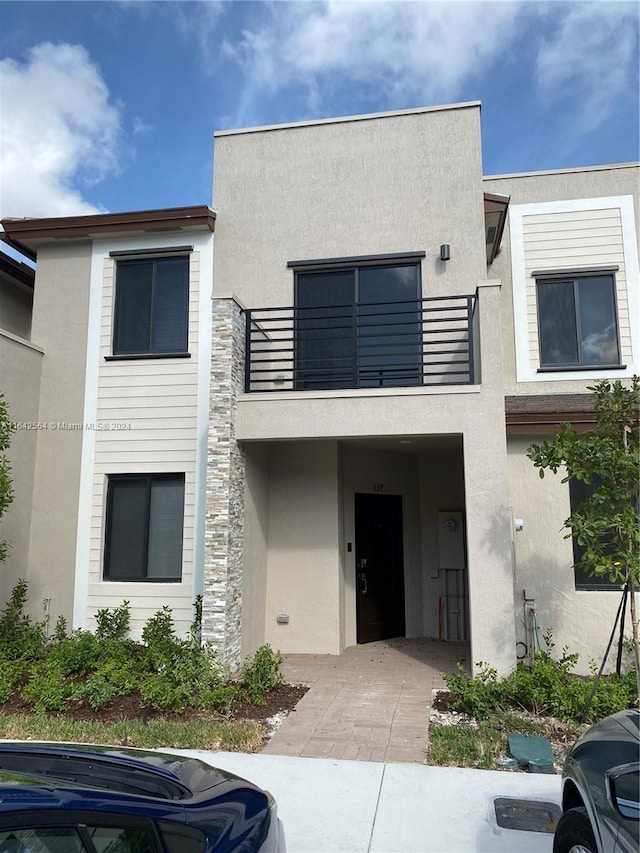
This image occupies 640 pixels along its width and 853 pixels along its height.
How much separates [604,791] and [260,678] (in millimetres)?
5250

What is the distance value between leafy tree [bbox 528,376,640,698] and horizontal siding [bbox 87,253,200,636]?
5306 millimetres

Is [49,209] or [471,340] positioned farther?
[49,209]

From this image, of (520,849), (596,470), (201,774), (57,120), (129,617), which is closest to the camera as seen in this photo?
(201,774)

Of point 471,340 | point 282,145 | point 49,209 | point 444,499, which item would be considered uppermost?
point 282,145

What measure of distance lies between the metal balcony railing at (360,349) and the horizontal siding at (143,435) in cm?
114

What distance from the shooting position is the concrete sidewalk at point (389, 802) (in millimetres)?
4250

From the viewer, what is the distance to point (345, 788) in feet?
16.7

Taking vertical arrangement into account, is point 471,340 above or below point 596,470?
above

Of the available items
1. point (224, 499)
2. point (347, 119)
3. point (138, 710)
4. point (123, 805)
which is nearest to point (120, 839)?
point (123, 805)

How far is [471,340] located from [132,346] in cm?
539

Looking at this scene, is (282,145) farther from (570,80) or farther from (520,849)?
(520,849)

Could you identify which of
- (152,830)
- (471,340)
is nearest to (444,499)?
(471,340)

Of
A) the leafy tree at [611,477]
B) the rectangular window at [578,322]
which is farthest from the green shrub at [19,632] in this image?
the rectangular window at [578,322]

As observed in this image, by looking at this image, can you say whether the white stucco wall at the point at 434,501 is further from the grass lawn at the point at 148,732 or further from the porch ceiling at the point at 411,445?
the grass lawn at the point at 148,732
